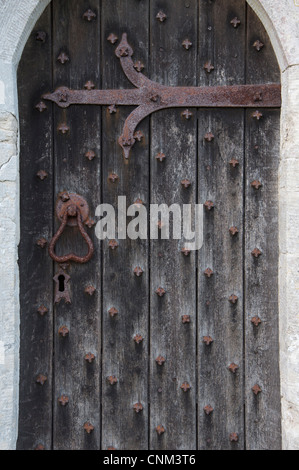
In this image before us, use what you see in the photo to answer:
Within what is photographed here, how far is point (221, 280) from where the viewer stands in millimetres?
1607

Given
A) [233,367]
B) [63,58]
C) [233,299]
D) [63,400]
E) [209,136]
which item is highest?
[63,58]

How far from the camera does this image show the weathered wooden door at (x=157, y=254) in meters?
1.59

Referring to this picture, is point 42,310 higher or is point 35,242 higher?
point 35,242

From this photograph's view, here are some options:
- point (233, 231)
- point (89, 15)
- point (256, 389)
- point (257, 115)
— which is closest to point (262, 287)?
point (233, 231)

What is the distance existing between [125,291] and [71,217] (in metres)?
0.30

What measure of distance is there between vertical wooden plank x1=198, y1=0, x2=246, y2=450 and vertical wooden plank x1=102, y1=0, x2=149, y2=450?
188 mm

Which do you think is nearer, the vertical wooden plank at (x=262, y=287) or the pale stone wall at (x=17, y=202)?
the pale stone wall at (x=17, y=202)

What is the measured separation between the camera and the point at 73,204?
1575 mm

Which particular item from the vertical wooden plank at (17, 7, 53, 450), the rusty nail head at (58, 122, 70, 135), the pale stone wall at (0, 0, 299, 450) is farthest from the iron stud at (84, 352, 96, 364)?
the rusty nail head at (58, 122, 70, 135)

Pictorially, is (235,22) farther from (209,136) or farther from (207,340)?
(207,340)

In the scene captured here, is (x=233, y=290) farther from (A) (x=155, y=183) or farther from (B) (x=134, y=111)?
(B) (x=134, y=111)

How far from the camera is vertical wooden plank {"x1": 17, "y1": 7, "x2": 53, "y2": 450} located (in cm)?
158

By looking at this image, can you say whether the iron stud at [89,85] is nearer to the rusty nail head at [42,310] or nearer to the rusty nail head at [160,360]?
→ the rusty nail head at [42,310]

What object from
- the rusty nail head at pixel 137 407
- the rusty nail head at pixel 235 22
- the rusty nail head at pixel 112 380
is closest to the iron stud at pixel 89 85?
the rusty nail head at pixel 235 22
